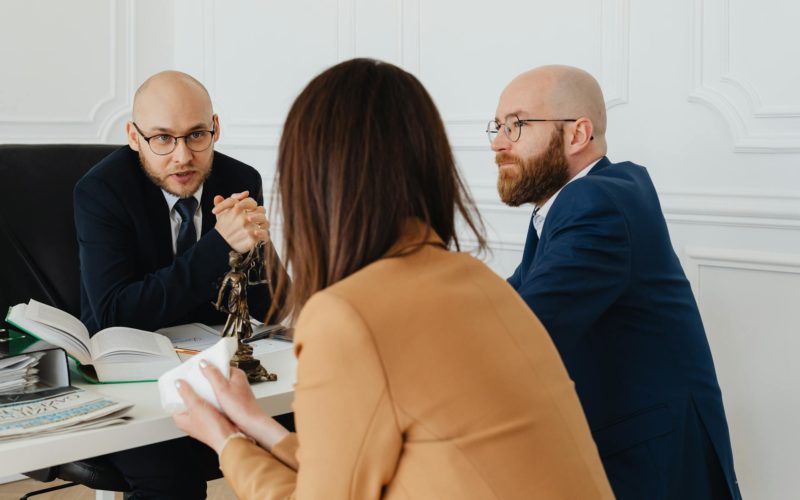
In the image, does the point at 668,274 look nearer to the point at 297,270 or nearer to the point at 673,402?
the point at 673,402

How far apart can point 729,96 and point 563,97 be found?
25.5 inches

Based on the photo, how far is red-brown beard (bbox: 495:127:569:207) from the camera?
2189mm

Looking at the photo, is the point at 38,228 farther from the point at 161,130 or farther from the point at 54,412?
the point at 54,412

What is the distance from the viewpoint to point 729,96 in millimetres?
2574

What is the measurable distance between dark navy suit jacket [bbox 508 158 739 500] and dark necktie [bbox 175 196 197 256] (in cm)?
97

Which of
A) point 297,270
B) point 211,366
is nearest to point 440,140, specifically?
point 297,270

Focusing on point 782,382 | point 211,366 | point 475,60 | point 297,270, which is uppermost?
point 475,60

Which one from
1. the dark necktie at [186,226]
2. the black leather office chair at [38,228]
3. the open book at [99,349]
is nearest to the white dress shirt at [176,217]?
the dark necktie at [186,226]

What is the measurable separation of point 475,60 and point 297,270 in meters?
2.25

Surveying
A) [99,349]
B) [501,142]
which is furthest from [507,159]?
[99,349]

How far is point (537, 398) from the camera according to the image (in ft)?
3.49

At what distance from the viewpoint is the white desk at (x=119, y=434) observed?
136cm

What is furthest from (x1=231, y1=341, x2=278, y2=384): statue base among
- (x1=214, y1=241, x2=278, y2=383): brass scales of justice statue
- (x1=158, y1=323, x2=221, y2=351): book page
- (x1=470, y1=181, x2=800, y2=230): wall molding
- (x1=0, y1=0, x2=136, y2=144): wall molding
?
(x1=0, y1=0, x2=136, y2=144): wall molding

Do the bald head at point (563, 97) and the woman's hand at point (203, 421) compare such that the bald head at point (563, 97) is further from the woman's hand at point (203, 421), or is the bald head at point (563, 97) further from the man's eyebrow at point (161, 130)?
the woman's hand at point (203, 421)
